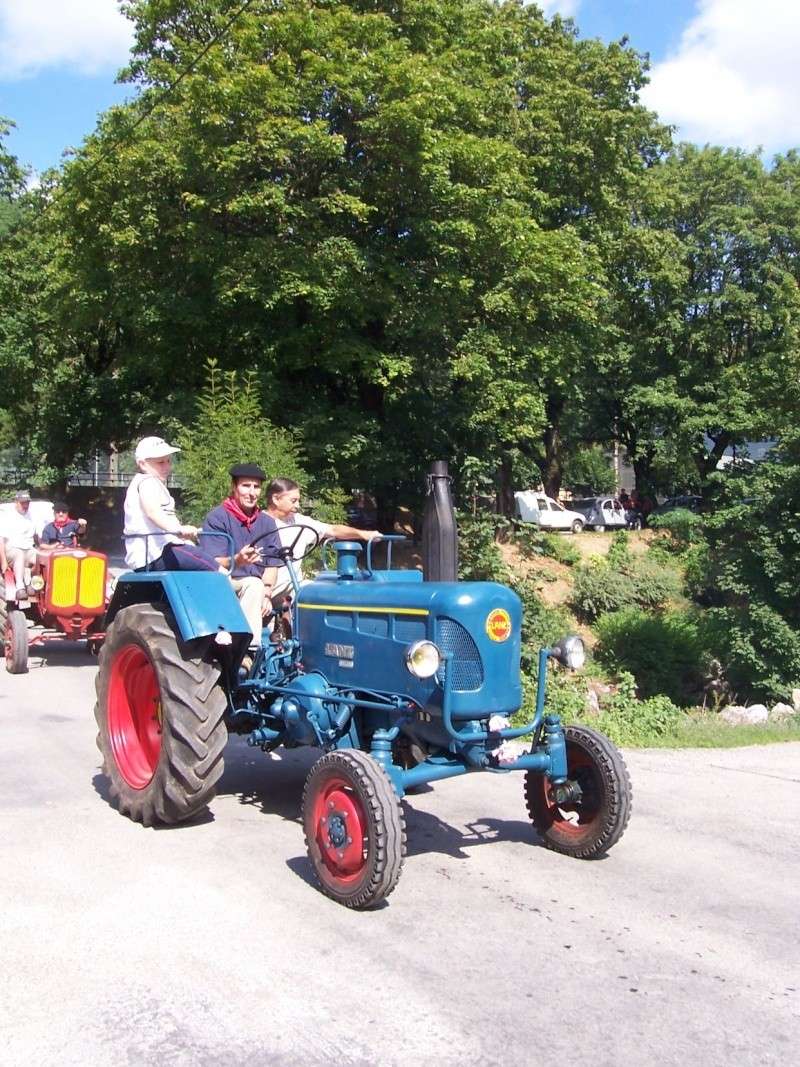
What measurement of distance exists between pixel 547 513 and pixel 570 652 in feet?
114

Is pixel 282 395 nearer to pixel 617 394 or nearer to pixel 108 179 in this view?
pixel 108 179

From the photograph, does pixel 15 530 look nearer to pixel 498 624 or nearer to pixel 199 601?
pixel 199 601

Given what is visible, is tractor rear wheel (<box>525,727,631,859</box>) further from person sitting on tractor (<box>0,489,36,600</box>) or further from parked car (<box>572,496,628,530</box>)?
parked car (<box>572,496,628,530</box>)

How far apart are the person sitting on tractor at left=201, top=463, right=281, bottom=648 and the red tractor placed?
5.13 metres

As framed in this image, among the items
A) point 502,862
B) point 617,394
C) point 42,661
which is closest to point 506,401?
point 42,661

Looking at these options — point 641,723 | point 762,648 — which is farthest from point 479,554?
point 641,723

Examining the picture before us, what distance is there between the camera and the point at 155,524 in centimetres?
637

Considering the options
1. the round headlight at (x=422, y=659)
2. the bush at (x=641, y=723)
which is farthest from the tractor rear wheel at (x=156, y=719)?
the bush at (x=641, y=723)

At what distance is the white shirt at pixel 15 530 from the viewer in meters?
12.8

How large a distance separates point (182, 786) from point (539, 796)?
196cm

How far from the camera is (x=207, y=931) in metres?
4.38

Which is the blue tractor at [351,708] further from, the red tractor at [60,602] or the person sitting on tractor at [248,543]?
the red tractor at [60,602]

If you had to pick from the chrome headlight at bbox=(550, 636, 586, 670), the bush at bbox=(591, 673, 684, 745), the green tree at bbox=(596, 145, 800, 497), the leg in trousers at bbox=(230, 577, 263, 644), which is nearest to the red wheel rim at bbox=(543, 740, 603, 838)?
the chrome headlight at bbox=(550, 636, 586, 670)

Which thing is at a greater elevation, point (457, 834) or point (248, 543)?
point (248, 543)
